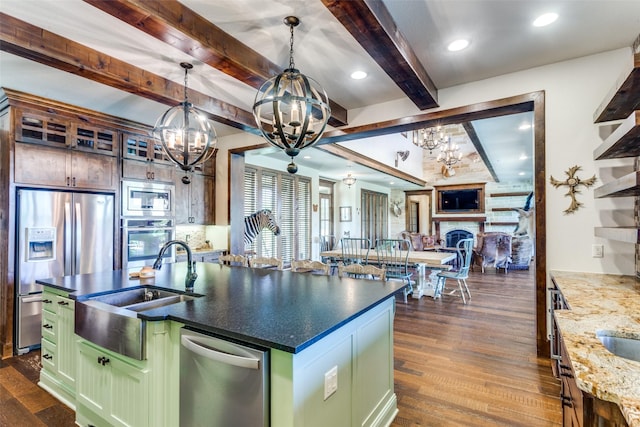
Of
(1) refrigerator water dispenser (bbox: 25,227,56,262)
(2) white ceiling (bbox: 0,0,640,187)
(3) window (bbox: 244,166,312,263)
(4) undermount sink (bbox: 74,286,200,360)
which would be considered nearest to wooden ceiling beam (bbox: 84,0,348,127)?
(2) white ceiling (bbox: 0,0,640,187)

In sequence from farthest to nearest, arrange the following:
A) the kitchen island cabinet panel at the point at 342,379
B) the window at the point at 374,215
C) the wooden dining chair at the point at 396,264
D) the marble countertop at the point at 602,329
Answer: the window at the point at 374,215 < the wooden dining chair at the point at 396,264 < the kitchen island cabinet panel at the point at 342,379 < the marble countertop at the point at 602,329

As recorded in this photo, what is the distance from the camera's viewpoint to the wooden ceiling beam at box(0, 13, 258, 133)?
215 centimetres

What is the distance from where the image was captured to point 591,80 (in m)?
2.75

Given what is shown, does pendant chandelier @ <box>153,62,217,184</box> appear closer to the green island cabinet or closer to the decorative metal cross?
the green island cabinet

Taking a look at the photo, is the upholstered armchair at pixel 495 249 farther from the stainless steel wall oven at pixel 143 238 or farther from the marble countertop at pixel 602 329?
the stainless steel wall oven at pixel 143 238

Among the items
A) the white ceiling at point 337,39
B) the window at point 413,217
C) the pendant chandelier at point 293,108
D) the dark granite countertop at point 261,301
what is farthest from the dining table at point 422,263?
the window at point 413,217

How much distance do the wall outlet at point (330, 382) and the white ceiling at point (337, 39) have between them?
7.16ft

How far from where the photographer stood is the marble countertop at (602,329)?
2.96 feet

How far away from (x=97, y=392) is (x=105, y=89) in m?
2.86

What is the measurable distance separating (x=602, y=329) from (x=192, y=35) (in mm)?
2819

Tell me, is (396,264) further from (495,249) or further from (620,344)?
(495,249)

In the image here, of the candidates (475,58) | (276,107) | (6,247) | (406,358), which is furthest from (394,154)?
(6,247)

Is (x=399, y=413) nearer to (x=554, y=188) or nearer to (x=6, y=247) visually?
(x=554, y=188)

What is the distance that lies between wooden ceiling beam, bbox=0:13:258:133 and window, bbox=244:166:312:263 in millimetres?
2759
